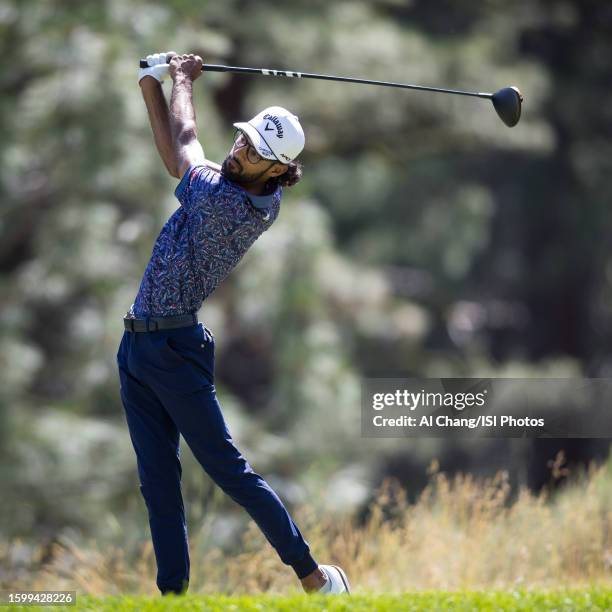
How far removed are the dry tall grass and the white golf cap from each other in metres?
2.35

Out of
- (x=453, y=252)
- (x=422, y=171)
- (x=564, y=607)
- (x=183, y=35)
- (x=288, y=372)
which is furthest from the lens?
(x=422, y=171)

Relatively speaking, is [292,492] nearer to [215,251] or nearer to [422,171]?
[215,251]

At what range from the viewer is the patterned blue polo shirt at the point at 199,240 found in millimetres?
4570

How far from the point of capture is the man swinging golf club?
15.1 feet

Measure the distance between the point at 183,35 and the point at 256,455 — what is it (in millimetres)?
4280

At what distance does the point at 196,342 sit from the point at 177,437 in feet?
1.34


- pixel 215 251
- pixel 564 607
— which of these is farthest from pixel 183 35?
pixel 564 607

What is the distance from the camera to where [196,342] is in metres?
4.72

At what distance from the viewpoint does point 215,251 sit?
15.2 feet

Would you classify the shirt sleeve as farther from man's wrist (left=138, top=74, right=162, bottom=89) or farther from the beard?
man's wrist (left=138, top=74, right=162, bottom=89)

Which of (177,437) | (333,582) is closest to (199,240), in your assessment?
(177,437)

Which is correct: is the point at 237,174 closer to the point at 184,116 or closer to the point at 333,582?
the point at 184,116

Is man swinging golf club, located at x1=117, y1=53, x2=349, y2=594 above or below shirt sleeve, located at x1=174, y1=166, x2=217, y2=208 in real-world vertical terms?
below

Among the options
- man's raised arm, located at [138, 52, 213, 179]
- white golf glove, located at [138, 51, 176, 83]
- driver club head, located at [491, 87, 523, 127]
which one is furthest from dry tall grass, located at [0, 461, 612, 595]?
white golf glove, located at [138, 51, 176, 83]
